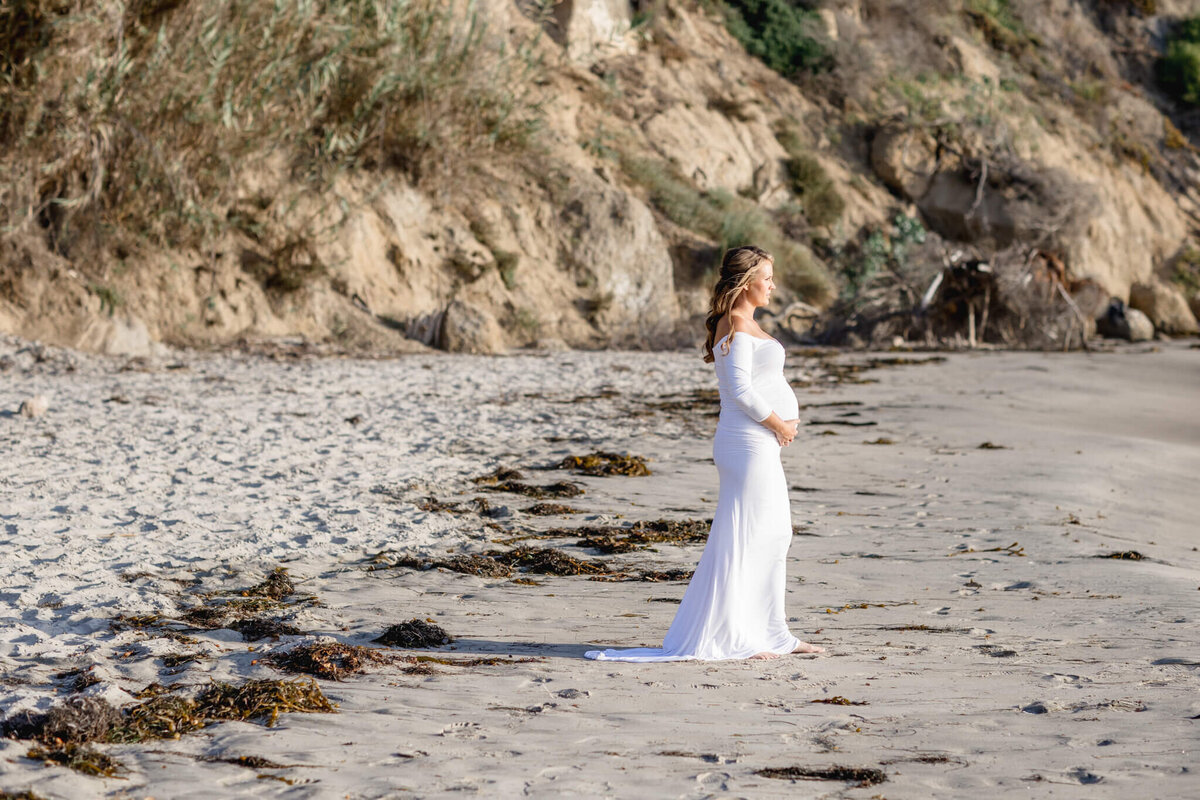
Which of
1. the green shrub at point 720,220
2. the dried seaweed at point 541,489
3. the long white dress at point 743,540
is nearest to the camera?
the long white dress at point 743,540

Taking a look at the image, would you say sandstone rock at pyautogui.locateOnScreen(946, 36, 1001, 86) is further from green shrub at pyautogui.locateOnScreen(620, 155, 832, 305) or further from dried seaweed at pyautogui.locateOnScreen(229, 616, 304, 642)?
dried seaweed at pyautogui.locateOnScreen(229, 616, 304, 642)

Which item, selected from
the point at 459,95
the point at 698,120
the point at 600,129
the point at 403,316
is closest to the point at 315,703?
the point at 403,316

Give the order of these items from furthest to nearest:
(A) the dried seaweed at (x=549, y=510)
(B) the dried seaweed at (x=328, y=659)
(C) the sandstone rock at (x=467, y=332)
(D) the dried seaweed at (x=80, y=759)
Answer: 1. (C) the sandstone rock at (x=467, y=332)
2. (A) the dried seaweed at (x=549, y=510)
3. (B) the dried seaweed at (x=328, y=659)
4. (D) the dried seaweed at (x=80, y=759)

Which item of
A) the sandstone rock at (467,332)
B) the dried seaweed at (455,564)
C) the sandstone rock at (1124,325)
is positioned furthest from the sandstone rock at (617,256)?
the dried seaweed at (455,564)

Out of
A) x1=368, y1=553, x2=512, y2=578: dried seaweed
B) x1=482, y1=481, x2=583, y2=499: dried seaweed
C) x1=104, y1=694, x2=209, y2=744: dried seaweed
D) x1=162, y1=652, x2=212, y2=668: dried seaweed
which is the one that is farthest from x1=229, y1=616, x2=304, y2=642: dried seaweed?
x1=482, y1=481, x2=583, y2=499: dried seaweed

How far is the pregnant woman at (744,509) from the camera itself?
444cm

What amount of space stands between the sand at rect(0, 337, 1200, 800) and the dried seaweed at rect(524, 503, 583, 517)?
124mm

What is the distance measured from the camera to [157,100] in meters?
13.2

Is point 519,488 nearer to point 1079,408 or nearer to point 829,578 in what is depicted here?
point 829,578

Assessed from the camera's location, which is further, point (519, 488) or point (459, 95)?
point (459, 95)

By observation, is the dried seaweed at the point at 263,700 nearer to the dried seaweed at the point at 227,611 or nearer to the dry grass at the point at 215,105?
the dried seaweed at the point at 227,611

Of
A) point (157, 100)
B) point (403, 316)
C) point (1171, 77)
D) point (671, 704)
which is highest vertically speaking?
point (1171, 77)

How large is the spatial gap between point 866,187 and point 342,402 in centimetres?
1642

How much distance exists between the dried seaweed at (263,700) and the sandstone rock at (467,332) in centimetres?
1107
